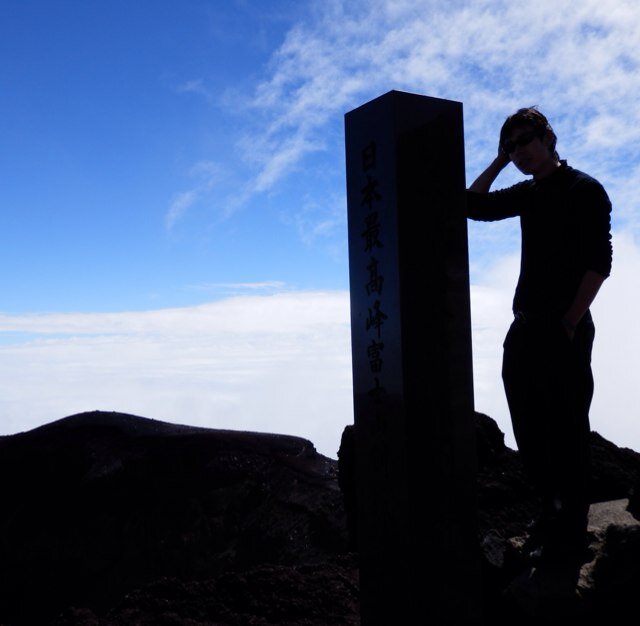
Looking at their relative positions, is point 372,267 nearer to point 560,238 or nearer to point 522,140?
point 560,238

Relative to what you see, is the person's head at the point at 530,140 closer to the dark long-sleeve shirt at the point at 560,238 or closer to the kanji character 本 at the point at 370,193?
the dark long-sleeve shirt at the point at 560,238

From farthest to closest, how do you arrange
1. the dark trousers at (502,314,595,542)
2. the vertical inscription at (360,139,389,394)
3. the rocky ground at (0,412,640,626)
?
the rocky ground at (0,412,640,626) < the dark trousers at (502,314,595,542) < the vertical inscription at (360,139,389,394)

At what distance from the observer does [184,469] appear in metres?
11.6

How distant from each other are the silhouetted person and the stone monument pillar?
0.41 meters

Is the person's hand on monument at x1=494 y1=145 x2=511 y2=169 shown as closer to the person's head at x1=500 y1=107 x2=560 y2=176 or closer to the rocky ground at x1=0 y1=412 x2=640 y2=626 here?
the person's head at x1=500 y1=107 x2=560 y2=176

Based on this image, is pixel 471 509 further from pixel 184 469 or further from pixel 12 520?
pixel 12 520

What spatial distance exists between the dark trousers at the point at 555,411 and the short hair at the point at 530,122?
1.08 m

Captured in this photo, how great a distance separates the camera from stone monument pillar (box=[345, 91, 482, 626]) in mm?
4305

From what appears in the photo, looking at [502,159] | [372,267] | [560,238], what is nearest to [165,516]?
[372,267]

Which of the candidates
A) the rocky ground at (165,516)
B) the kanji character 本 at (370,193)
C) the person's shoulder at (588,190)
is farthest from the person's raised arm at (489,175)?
the rocky ground at (165,516)

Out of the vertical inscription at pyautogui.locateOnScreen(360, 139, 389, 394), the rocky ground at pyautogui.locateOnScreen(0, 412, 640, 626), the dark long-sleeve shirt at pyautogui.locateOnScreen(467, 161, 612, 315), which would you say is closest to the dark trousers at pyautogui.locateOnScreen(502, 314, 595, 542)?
the dark long-sleeve shirt at pyautogui.locateOnScreen(467, 161, 612, 315)

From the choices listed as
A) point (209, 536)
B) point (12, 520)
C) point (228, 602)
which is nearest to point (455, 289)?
point (228, 602)

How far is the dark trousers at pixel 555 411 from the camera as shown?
180 inches

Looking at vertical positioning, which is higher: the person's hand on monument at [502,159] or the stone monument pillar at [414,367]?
the person's hand on monument at [502,159]
